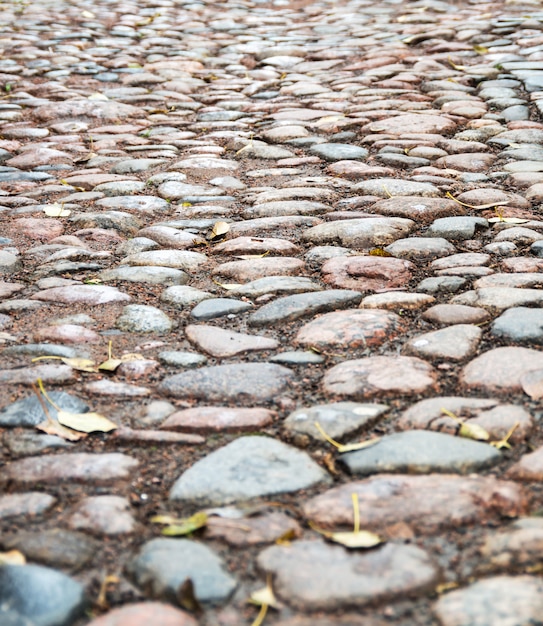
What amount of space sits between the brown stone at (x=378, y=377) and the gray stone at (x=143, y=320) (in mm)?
583

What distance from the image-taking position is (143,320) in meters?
2.43

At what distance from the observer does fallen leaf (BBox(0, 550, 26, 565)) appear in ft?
4.37

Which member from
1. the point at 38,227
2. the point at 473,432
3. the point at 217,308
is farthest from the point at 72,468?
the point at 38,227

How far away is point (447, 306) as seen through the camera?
235 cm

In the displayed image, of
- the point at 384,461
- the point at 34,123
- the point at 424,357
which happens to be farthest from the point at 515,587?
the point at 34,123

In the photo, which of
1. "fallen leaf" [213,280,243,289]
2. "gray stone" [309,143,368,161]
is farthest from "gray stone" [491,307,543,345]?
"gray stone" [309,143,368,161]

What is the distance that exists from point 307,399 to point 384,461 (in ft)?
1.12

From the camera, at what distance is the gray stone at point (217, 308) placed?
8.10ft

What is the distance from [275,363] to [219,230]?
118cm

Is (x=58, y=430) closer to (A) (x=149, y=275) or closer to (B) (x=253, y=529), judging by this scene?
(B) (x=253, y=529)

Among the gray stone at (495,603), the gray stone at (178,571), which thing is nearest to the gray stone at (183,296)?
the gray stone at (178,571)

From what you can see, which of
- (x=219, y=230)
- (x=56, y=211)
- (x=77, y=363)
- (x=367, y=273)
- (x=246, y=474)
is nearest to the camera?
(x=246, y=474)

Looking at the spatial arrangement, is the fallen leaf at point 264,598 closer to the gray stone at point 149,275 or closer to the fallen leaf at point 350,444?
the fallen leaf at point 350,444

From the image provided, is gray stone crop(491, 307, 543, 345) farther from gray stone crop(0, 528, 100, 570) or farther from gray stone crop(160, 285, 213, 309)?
gray stone crop(0, 528, 100, 570)
